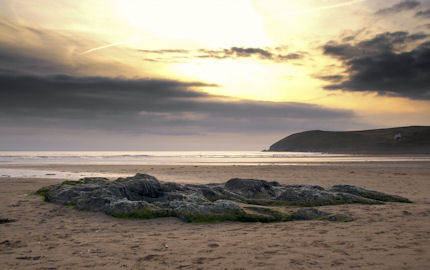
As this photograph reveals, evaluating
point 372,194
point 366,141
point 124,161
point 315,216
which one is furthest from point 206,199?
→ point 366,141

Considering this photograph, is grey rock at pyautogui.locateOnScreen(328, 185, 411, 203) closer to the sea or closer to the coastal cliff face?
the sea

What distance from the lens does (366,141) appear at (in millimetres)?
153500

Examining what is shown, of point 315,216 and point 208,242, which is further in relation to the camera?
point 315,216

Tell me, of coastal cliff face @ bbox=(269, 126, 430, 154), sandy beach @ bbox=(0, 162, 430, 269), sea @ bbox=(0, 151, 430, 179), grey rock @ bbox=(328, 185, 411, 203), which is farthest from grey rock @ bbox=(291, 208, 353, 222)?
coastal cliff face @ bbox=(269, 126, 430, 154)

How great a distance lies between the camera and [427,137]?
141375 millimetres

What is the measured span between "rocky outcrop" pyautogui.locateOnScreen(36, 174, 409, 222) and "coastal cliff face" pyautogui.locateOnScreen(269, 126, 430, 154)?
418 feet

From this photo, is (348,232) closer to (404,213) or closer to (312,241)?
(312,241)

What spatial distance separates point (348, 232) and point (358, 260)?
2.14 meters

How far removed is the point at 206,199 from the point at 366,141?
161m

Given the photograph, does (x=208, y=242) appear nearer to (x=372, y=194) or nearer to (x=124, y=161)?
(x=372, y=194)

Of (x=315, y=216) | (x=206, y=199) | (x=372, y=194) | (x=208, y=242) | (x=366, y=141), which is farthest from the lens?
(x=366, y=141)

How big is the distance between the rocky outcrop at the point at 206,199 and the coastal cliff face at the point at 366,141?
418 feet

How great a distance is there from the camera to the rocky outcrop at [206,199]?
8.99 metres

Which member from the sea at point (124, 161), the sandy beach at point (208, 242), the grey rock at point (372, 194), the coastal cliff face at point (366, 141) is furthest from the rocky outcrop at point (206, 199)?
the coastal cliff face at point (366, 141)
